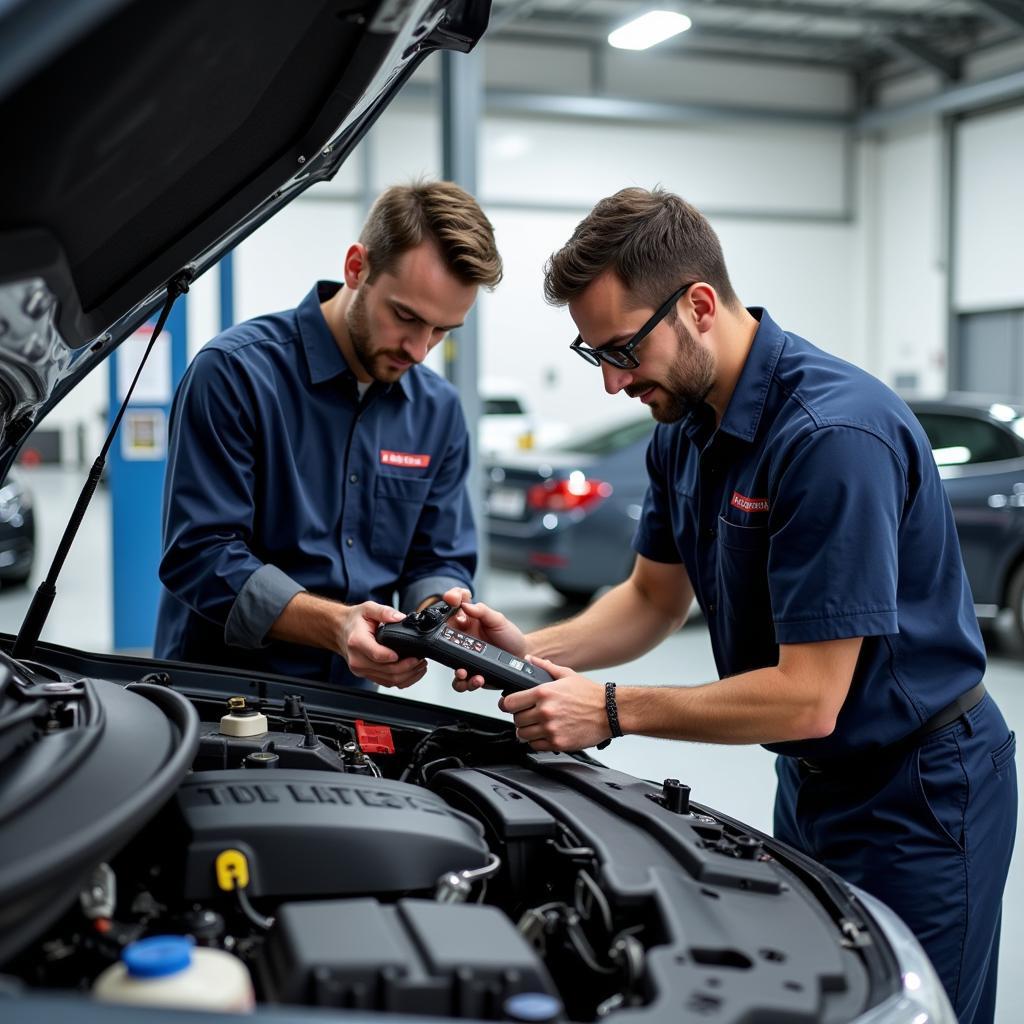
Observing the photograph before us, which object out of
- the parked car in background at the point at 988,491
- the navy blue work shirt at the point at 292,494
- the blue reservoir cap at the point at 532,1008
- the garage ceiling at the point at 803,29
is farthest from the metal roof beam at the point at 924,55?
the blue reservoir cap at the point at 532,1008

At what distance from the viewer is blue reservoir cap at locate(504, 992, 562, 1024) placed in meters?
0.89

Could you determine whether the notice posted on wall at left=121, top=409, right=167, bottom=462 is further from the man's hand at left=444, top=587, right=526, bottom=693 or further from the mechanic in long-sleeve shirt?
the man's hand at left=444, top=587, right=526, bottom=693

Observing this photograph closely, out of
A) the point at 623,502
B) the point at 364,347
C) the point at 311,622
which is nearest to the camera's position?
the point at 311,622

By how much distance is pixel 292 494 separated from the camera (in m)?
2.06

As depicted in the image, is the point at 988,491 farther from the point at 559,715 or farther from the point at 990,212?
the point at 990,212

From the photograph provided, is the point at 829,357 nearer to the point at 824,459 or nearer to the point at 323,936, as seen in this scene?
the point at 824,459

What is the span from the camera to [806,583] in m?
1.49

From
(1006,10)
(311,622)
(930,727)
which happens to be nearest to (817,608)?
(930,727)

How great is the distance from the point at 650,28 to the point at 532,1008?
910cm

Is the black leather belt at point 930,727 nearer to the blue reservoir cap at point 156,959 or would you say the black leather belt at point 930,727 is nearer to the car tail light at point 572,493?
the blue reservoir cap at point 156,959

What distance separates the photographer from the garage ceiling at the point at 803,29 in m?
12.0

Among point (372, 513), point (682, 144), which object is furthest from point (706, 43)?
point (372, 513)

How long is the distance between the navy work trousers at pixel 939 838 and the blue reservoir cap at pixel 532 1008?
2.78ft

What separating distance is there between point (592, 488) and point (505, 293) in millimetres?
7755
